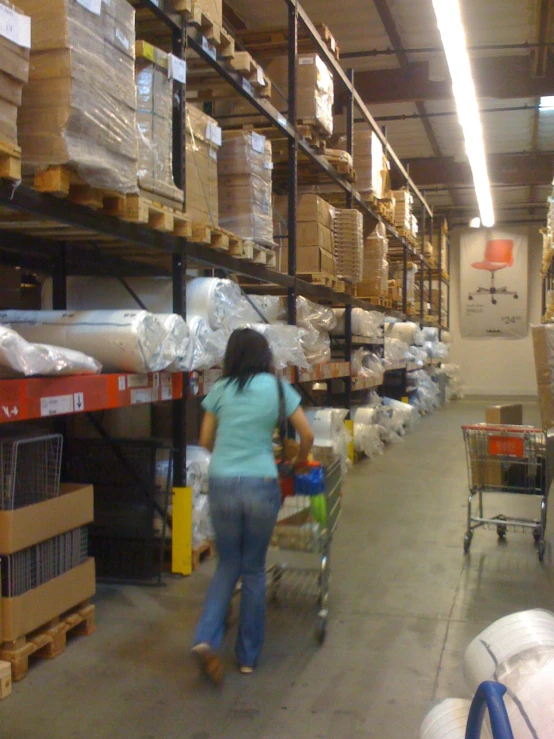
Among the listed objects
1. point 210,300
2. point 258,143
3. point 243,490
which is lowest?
point 243,490

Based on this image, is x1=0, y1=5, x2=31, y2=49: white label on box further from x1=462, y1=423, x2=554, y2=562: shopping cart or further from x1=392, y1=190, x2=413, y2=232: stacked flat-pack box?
x1=392, y1=190, x2=413, y2=232: stacked flat-pack box

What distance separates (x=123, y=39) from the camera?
4.00 m

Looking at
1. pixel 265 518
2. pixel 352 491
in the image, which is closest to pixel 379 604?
pixel 265 518

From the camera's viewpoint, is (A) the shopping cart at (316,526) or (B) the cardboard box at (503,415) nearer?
(A) the shopping cart at (316,526)

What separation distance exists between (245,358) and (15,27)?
1817mm

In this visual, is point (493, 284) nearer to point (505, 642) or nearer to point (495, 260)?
point (495, 260)

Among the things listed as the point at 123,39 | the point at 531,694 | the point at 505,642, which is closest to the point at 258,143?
the point at 123,39

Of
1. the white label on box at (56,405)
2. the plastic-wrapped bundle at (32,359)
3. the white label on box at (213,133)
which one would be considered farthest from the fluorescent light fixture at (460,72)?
the white label on box at (56,405)

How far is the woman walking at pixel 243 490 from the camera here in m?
3.49

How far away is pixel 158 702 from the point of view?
332 cm

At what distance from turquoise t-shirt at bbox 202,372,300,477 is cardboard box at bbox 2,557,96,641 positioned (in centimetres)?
100

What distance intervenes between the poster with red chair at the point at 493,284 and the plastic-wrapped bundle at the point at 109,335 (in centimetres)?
1988

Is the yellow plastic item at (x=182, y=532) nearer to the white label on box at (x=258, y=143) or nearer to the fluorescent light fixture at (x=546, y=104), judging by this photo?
the white label on box at (x=258, y=143)

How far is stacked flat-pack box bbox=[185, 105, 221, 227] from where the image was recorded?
5.21 m
